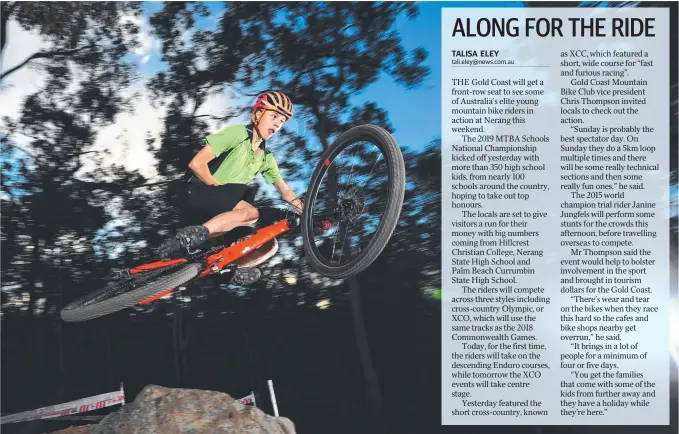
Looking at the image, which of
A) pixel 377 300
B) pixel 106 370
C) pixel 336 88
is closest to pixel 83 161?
pixel 106 370

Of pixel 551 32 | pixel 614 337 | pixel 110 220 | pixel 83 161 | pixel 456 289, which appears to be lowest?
pixel 614 337

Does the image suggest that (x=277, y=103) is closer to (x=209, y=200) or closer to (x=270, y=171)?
(x=270, y=171)

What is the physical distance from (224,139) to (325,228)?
1.25 m

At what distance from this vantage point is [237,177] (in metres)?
4.86

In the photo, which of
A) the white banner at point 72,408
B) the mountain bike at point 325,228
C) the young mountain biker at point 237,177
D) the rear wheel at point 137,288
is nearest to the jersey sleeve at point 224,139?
the young mountain biker at point 237,177

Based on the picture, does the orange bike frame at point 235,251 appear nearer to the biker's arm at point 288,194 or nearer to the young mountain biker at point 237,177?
the young mountain biker at point 237,177

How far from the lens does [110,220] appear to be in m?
6.00

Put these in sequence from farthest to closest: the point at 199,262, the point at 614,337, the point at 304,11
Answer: the point at 304,11 < the point at 614,337 < the point at 199,262

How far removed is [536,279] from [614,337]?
2.85ft

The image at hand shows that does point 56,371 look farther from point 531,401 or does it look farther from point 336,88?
point 531,401

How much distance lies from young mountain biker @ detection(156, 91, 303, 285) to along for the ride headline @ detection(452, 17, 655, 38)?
2.06m

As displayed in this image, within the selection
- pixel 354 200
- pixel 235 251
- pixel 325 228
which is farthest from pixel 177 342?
pixel 354 200

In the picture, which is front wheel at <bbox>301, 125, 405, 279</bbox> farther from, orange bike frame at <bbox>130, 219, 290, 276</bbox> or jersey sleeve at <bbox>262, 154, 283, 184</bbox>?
jersey sleeve at <bbox>262, 154, 283, 184</bbox>

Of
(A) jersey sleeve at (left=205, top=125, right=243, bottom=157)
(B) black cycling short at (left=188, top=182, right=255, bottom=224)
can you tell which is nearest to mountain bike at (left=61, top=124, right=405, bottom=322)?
(B) black cycling short at (left=188, top=182, right=255, bottom=224)
